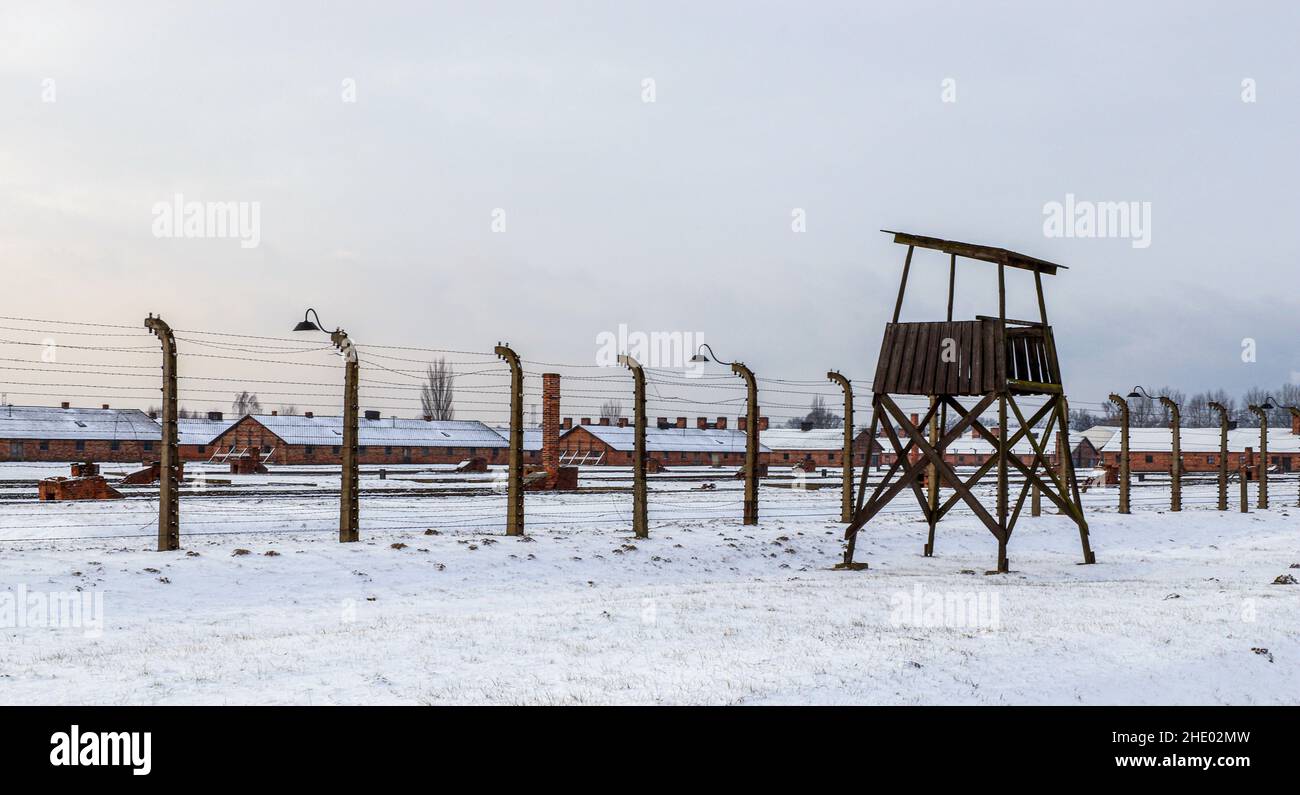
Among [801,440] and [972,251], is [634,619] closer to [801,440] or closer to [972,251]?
[972,251]

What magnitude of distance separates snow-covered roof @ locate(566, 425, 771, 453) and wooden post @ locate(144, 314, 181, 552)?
73.6 m

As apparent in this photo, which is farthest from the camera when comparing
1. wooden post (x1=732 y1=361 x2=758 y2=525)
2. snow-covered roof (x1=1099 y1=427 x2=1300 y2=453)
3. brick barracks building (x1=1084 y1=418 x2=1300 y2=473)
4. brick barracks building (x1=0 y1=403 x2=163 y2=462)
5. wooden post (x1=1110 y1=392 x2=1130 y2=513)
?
snow-covered roof (x1=1099 y1=427 x2=1300 y2=453)

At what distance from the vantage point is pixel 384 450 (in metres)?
85.9

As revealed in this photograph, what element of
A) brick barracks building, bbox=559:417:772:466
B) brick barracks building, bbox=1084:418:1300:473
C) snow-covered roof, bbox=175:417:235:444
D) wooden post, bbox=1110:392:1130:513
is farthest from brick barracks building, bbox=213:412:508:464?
wooden post, bbox=1110:392:1130:513

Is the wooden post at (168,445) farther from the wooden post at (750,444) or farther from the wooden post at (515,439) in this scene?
the wooden post at (750,444)

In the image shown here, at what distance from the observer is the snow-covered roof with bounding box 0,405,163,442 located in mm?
79188

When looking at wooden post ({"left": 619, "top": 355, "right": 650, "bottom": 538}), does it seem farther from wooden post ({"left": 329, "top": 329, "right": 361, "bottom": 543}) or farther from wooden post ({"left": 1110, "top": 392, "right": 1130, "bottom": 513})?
wooden post ({"left": 1110, "top": 392, "right": 1130, "bottom": 513})

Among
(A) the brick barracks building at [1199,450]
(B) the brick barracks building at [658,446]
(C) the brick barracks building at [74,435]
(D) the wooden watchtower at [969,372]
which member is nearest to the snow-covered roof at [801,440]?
(B) the brick barracks building at [658,446]

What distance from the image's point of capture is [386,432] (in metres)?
87.2

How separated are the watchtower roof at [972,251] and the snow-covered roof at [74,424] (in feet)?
247

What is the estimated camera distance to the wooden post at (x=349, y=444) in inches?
645

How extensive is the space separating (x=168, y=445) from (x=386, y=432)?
73.6 meters

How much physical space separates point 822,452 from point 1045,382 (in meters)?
84.8

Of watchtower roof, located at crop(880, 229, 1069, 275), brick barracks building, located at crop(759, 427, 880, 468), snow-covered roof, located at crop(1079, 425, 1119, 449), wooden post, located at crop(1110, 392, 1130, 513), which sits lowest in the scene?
brick barracks building, located at crop(759, 427, 880, 468)
